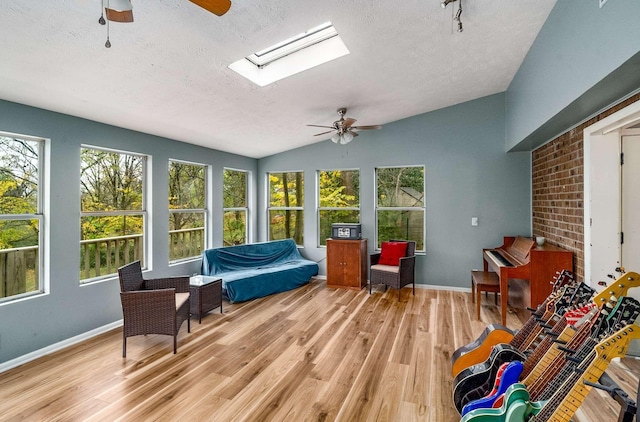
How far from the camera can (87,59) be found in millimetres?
2328

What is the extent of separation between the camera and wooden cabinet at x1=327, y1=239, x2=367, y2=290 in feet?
17.1

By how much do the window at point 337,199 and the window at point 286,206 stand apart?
42cm

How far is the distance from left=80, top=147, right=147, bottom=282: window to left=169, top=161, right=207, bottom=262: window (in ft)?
1.56

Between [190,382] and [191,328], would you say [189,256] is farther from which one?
[190,382]

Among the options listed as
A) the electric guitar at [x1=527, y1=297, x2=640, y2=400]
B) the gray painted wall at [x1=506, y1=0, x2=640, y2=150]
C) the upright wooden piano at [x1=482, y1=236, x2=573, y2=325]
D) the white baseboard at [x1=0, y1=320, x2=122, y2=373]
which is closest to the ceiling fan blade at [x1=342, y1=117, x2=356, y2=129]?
the gray painted wall at [x1=506, y1=0, x2=640, y2=150]

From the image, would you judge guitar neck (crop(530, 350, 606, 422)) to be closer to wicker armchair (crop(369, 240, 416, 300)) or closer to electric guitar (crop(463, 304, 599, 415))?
electric guitar (crop(463, 304, 599, 415))

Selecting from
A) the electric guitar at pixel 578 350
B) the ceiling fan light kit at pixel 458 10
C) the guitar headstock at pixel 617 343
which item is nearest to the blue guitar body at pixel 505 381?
the electric guitar at pixel 578 350

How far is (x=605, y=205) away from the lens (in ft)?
9.00

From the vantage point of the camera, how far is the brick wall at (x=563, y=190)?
9.79ft

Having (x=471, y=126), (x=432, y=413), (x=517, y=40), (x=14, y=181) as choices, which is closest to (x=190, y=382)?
(x=432, y=413)

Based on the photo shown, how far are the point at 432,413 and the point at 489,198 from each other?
3.72 metres

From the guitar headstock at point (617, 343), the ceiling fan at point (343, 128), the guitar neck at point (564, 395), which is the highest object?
the ceiling fan at point (343, 128)

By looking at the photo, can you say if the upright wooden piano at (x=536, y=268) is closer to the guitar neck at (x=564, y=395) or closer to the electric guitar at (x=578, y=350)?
the electric guitar at (x=578, y=350)

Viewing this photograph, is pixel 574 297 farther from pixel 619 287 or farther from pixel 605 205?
pixel 605 205
